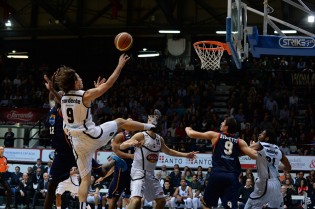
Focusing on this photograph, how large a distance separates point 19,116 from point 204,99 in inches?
341

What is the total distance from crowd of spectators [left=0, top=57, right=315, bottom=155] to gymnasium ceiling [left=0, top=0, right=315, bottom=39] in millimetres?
2234

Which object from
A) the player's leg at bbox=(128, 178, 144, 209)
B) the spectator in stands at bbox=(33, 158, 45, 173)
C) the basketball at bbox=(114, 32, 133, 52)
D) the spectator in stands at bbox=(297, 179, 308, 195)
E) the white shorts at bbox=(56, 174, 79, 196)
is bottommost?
the spectator in stands at bbox=(297, 179, 308, 195)

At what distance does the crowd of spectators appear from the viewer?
23.6 meters

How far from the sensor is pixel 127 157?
11.7 m

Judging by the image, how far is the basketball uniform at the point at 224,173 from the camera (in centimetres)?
990

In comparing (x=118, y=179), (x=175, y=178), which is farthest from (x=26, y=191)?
(x=118, y=179)

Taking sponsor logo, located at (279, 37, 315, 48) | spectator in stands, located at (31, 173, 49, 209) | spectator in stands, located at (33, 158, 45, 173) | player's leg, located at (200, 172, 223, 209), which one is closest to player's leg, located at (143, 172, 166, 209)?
player's leg, located at (200, 172, 223, 209)

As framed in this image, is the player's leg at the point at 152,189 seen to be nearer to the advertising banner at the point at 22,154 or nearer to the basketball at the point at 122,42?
the basketball at the point at 122,42

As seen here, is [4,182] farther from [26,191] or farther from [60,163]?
[60,163]

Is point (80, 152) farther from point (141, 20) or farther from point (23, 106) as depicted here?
point (141, 20)

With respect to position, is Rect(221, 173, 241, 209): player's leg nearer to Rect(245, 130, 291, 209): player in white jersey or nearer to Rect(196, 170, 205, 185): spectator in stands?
Rect(245, 130, 291, 209): player in white jersey

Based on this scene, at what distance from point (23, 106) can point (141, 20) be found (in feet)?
25.3

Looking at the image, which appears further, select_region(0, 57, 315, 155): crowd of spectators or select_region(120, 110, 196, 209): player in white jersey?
select_region(0, 57, 315, 155): crowd of spectators

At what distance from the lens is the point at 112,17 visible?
31.7m
